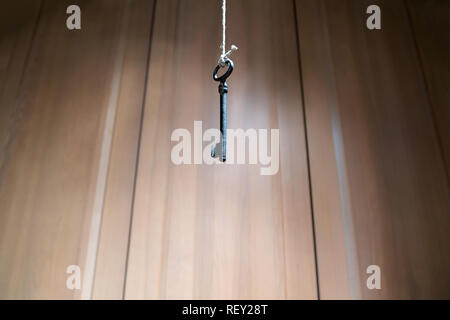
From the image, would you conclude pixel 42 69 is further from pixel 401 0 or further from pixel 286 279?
pixel 401 0

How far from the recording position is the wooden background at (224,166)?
4.59 ft

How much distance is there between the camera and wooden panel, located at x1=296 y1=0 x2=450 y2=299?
1.43 m

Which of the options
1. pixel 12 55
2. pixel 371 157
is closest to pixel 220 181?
pixel 371 157

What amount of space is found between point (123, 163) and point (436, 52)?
1.62 meters

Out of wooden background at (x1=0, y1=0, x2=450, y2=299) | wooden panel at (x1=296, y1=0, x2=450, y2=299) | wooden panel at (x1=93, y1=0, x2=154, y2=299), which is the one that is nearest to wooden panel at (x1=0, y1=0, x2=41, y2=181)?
wooden background at (x1=0, y1=0, x2=450, y2=299)

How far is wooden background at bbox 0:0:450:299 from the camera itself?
1399mm

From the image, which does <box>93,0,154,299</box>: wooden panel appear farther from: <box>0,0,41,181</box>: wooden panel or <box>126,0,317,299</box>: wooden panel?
<box>0,0,41,181</box>: wooden panel

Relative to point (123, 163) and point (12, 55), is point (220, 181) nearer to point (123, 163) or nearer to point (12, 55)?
point (123, 163)

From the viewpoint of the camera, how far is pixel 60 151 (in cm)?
160

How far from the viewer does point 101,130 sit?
5.27 ft

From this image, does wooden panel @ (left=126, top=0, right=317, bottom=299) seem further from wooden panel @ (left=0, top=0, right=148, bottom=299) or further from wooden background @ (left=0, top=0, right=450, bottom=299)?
wooden panel @ (left=0, top=0, right=148, bottom=299)

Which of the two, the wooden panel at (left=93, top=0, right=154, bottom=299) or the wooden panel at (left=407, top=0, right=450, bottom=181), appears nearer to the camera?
the wooden panel at (left=93, top=0, right=154, bottom=299)

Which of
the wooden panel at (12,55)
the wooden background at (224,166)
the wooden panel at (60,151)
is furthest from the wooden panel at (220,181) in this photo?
the wooden panel at (12,55)

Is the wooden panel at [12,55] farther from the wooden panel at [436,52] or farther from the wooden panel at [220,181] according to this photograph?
the wooden panel at [436,52]
